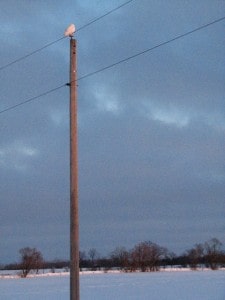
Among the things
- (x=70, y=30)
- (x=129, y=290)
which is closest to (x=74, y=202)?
(x=70, y=30)

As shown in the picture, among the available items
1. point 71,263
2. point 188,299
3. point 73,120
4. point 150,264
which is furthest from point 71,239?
point 150,264

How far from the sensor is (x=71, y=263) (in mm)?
10805

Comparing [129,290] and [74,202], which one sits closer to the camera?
[74,202]

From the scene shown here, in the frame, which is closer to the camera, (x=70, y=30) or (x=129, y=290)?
(x=70, y=30)

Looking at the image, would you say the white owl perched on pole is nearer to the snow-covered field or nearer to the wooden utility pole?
the wooden utility pole

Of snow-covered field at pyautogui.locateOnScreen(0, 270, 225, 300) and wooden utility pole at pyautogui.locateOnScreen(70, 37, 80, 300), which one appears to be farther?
snow-covered field at pyautogui.locateOnScreen(0, 270, 225, 300)

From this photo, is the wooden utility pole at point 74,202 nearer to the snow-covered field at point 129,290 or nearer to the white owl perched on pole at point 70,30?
the white owl perched on pole at point 70,30

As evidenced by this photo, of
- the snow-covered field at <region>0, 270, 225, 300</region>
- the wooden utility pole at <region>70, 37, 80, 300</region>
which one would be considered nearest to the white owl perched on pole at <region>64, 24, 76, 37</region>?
the wooden utility pole at <region>70, 37, 80, 300</region>

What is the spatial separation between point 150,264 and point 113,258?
12.5m

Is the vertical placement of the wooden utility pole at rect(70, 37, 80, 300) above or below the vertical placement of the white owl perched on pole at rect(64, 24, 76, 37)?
below

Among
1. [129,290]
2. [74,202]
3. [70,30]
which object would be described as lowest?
[74,202]

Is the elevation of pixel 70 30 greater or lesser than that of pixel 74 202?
greater

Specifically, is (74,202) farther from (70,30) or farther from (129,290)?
(129,290)

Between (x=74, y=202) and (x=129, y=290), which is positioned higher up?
(x=129, y=290)
